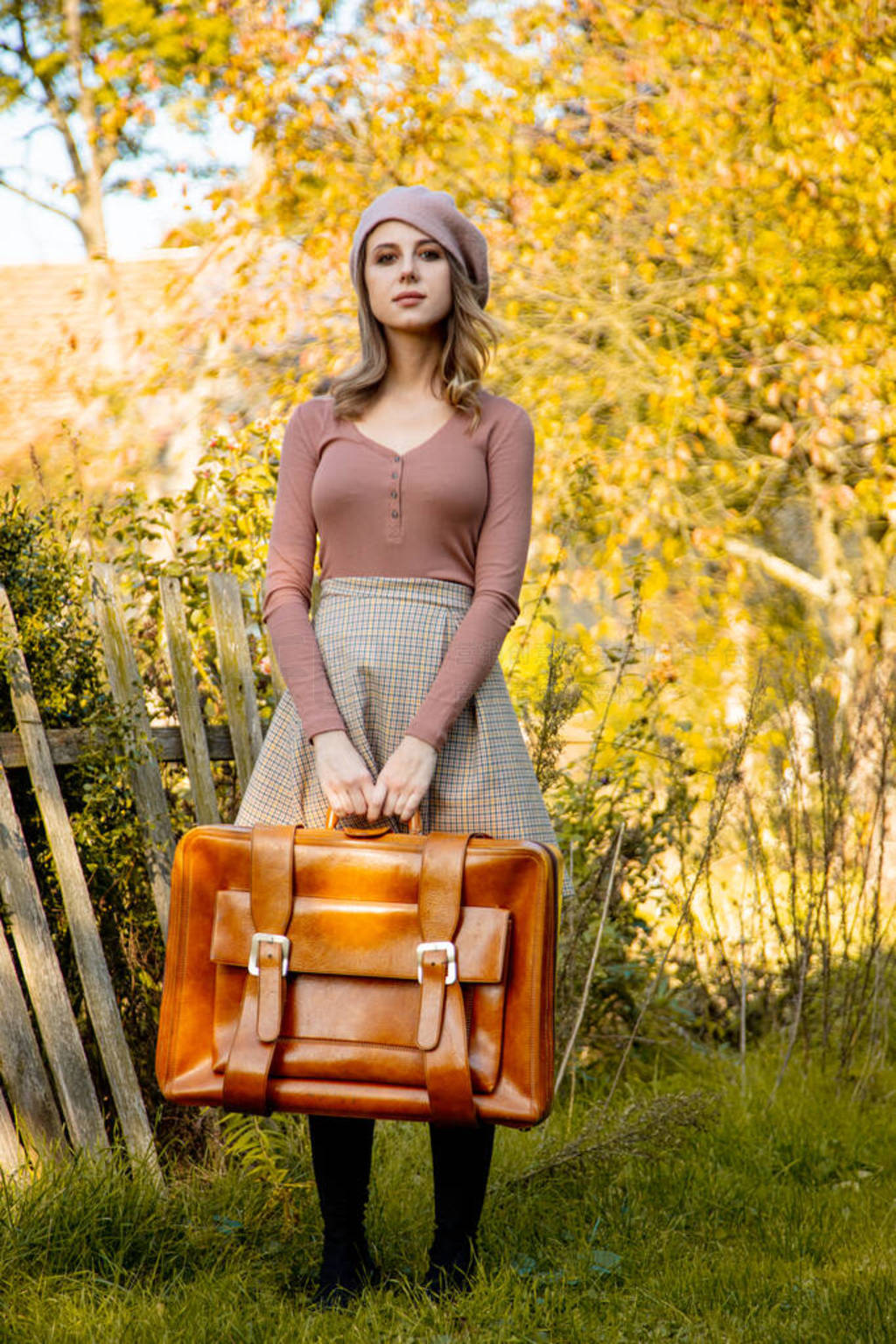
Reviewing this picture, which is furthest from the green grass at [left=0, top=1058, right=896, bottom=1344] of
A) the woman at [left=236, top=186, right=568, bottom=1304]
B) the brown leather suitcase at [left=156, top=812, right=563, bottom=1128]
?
the brown leather suitcase at [left=156, top=812, right=563, bottom=1128]

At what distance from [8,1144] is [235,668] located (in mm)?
1115

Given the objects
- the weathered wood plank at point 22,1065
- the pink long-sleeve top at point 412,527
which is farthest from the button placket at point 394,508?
the weathered wood plank at point 22,1065

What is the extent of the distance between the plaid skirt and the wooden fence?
693 mm

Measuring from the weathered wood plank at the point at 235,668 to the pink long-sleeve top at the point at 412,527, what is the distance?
0.74 m

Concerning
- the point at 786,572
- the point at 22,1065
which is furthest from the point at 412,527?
the point at 786,572

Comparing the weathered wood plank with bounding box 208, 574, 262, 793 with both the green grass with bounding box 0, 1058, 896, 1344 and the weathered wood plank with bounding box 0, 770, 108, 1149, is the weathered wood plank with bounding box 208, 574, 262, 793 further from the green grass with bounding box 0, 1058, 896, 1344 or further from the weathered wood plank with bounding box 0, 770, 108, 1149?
the green grass with bounding box 0, 1058, 896, 1344

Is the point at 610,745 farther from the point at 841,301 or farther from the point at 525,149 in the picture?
the point at 525,149

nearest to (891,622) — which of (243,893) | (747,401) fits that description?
(747,401)

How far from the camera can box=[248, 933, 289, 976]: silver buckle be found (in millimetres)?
1884

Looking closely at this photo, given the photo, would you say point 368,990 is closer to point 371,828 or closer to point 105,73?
point 371,828

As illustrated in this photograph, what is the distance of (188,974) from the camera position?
1960mm

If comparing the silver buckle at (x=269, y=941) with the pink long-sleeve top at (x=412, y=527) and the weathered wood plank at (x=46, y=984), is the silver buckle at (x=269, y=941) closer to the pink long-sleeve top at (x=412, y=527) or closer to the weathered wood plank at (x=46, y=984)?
the pink long-sleeve top at (x=412, y=527)

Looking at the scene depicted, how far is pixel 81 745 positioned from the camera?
2682 mm

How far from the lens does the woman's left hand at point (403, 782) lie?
1938mm
